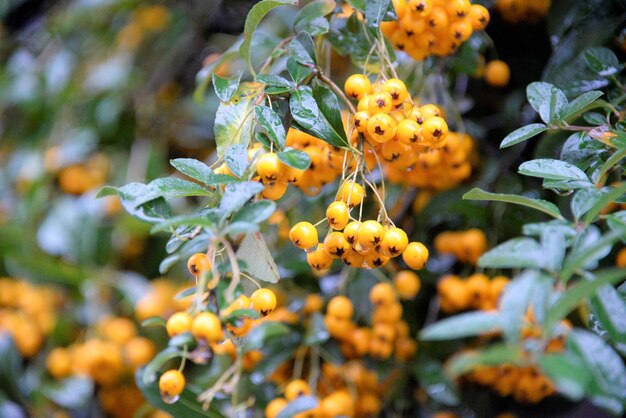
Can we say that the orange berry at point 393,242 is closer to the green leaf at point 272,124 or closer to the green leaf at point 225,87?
the green leaf at point 272,124

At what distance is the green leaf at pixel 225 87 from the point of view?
0.94 meters

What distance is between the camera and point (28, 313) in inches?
74.6

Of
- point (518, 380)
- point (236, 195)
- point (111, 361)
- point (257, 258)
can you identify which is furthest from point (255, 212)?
point (111, 361)

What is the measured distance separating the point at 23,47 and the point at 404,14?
2.05m

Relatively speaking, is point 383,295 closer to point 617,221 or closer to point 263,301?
point 263,301

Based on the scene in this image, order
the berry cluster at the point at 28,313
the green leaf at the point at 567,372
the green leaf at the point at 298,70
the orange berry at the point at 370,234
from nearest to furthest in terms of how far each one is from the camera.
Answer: the green leaf at the point at 567,372 < the orange berry at the point at 370,234 < the green leaf at the point at 298,70 < the berry cluster at the point at 28,313

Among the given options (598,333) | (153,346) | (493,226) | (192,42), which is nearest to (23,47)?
(192,42)

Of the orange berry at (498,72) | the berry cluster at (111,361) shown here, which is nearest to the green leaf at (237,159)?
the orange berry at (498,72)

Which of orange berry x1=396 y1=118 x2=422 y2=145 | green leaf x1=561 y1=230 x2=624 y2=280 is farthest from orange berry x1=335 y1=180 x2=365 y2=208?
green leaf x1=561 y1=230 x2=624 y2=280

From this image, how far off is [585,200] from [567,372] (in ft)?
1.13

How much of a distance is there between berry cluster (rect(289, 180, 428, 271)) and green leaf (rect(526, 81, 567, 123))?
0.97ft

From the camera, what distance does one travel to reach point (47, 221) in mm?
1962

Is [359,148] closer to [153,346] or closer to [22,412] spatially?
[153,346]

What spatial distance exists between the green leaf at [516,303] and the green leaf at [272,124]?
0.37 meters
